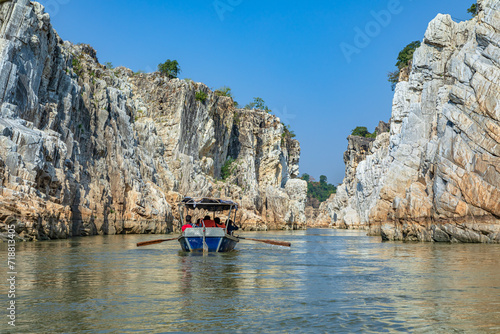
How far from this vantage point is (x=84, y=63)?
6081cm

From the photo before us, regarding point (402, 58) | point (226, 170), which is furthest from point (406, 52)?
point (226, 170)

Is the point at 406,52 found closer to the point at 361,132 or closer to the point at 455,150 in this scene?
the point at 361,132

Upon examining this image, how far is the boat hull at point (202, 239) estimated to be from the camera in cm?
2659

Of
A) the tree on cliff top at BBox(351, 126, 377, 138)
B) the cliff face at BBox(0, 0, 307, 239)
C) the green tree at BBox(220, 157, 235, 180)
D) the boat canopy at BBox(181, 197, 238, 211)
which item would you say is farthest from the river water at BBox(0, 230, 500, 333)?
the tree on cliff top at BBox(351, 126, 377, 138)

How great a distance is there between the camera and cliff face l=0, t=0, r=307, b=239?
34.0m

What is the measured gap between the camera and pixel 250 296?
13398mm

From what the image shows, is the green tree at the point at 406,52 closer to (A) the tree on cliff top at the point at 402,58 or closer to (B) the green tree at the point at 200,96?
(A) the tree on cliff top at the point at 402,58

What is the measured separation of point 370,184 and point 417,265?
7272 centimetres

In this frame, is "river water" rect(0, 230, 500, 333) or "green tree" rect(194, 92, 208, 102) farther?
"green tree" rect(194, 92, 208, 102)

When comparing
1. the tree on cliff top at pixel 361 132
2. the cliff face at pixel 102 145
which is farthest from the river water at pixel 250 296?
the tree on cliff top at pixel 361 132

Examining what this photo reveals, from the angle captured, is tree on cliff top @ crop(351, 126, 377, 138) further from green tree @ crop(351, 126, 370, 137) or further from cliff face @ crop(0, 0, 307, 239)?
cliff face @ crop(0, 0, 307, 239)

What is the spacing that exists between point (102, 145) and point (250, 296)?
43454mm

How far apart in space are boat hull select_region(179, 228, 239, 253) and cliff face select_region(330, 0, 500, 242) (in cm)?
1824

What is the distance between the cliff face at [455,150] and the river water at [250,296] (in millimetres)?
13259
